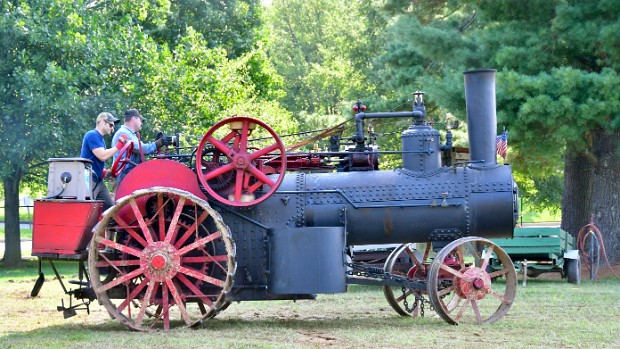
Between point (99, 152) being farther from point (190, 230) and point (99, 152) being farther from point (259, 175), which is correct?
point (259, 175)

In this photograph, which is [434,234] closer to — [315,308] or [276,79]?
[315,308]

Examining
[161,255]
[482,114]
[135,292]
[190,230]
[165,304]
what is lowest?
[165,304]

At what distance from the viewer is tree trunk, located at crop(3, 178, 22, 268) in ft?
73.2

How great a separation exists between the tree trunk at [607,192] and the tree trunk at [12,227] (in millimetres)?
12391

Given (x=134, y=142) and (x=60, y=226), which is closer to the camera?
(x=60, y=226)

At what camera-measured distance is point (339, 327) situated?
9828mm

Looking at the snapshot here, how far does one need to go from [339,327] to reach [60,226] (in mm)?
2863

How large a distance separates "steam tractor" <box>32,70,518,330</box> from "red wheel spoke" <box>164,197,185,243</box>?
0.02 meters

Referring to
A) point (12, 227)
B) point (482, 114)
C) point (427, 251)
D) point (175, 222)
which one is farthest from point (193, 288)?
point (12, 227)

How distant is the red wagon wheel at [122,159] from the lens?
9888mm

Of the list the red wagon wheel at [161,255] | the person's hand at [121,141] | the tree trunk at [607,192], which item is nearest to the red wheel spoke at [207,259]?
the red wagon wheel at [161,255]

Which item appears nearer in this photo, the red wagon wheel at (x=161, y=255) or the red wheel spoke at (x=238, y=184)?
the red wagon wheel at (x=161, y=255)

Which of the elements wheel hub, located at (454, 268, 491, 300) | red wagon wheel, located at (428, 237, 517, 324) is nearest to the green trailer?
red wagon wheel, located at (428, 237, 517, 324)

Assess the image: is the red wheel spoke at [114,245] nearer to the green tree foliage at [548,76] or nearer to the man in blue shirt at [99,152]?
the man in blue shirt at [99,152]
